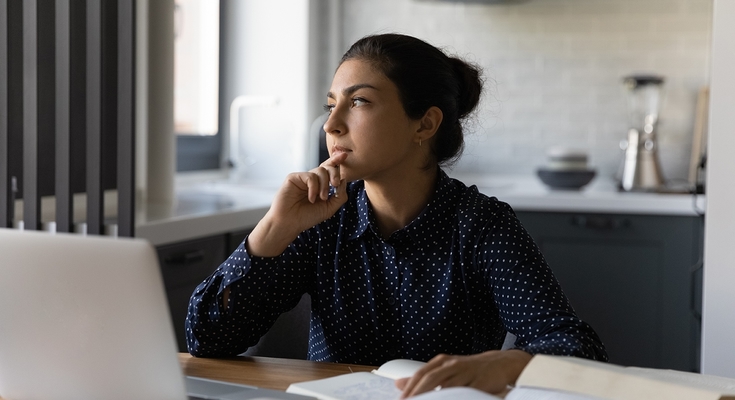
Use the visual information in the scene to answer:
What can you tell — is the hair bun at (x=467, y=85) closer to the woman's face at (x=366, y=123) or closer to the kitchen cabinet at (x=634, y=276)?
the woman's face at (x=366, y=123)

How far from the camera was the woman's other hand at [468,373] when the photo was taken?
1.04 metres

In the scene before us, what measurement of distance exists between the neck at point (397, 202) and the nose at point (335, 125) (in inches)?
5.5

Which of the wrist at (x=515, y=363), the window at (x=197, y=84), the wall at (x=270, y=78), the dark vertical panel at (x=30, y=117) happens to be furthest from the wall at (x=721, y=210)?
the window at (x=197, y=84)

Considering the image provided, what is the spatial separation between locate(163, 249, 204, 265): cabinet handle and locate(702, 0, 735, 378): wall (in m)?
1.48

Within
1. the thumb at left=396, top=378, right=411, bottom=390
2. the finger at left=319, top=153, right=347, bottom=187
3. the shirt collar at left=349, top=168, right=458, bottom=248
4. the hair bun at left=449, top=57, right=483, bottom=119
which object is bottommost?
Answer: the thumb at left=396, top=378, right=411, bottom=390

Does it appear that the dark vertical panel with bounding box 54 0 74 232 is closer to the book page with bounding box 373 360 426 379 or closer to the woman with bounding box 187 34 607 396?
the woman with bounding box 187 34 607 396

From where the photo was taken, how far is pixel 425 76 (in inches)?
63.2

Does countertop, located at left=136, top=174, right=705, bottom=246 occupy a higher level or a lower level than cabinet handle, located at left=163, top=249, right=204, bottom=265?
higher

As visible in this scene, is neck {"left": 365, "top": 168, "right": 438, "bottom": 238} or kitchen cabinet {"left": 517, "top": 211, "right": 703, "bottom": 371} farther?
kitchen cabinet {"left": 517, "top": 211, "right": 703, "bottom": 371}

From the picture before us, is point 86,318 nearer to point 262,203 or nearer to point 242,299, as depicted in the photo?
point 242,299

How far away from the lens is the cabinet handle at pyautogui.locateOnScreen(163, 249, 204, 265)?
2.37 m

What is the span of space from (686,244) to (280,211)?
2153mm

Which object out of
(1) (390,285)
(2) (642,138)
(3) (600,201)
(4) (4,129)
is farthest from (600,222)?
(4) (4,129)

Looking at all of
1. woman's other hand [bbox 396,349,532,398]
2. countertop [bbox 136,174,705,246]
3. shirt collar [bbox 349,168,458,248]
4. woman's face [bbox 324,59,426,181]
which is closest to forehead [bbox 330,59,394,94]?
woman's face [bbox 324,59,426,181]
